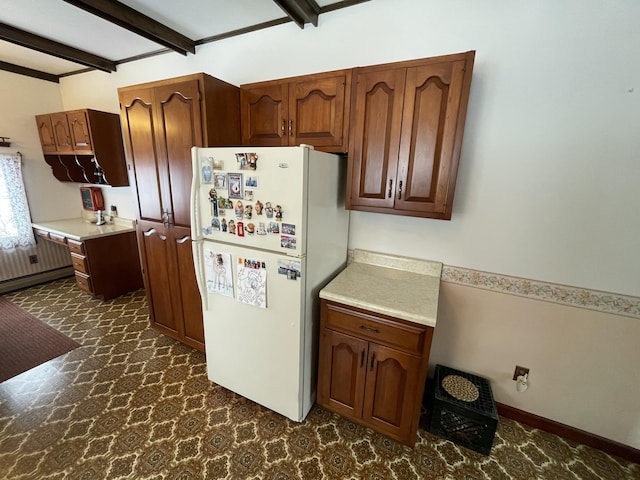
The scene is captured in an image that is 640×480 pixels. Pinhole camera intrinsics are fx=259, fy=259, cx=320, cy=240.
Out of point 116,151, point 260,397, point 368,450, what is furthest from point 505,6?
point 116,151

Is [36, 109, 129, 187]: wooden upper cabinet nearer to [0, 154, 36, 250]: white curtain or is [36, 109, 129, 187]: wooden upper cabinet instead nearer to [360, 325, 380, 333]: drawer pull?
[0, 154, 36, 250]: white curtain

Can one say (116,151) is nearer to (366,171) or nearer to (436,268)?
(366,171)

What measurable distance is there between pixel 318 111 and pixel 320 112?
16 mm

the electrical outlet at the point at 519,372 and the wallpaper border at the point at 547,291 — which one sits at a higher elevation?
the wallpaper border at the point at 547,291

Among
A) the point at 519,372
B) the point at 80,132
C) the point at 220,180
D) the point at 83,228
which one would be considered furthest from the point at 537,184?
the point at 83,228

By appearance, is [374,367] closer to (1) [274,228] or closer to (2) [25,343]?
(1) [274,228]

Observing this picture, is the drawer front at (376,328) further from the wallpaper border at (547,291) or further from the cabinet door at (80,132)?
the cabinet door at (80,132)

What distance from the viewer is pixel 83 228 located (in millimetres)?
3180

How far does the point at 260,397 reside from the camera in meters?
1.73

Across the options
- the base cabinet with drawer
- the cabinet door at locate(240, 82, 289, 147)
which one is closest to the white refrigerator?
the cabinet door at locate(240, 82, 289, 147)

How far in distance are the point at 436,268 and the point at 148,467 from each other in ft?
6.73

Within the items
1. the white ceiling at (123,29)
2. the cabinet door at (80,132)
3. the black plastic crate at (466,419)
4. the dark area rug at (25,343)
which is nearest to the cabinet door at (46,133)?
the cabinet door at (80,132)

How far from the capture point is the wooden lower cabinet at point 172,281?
2059 mm

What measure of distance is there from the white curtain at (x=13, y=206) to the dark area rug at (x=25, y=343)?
956 mm
